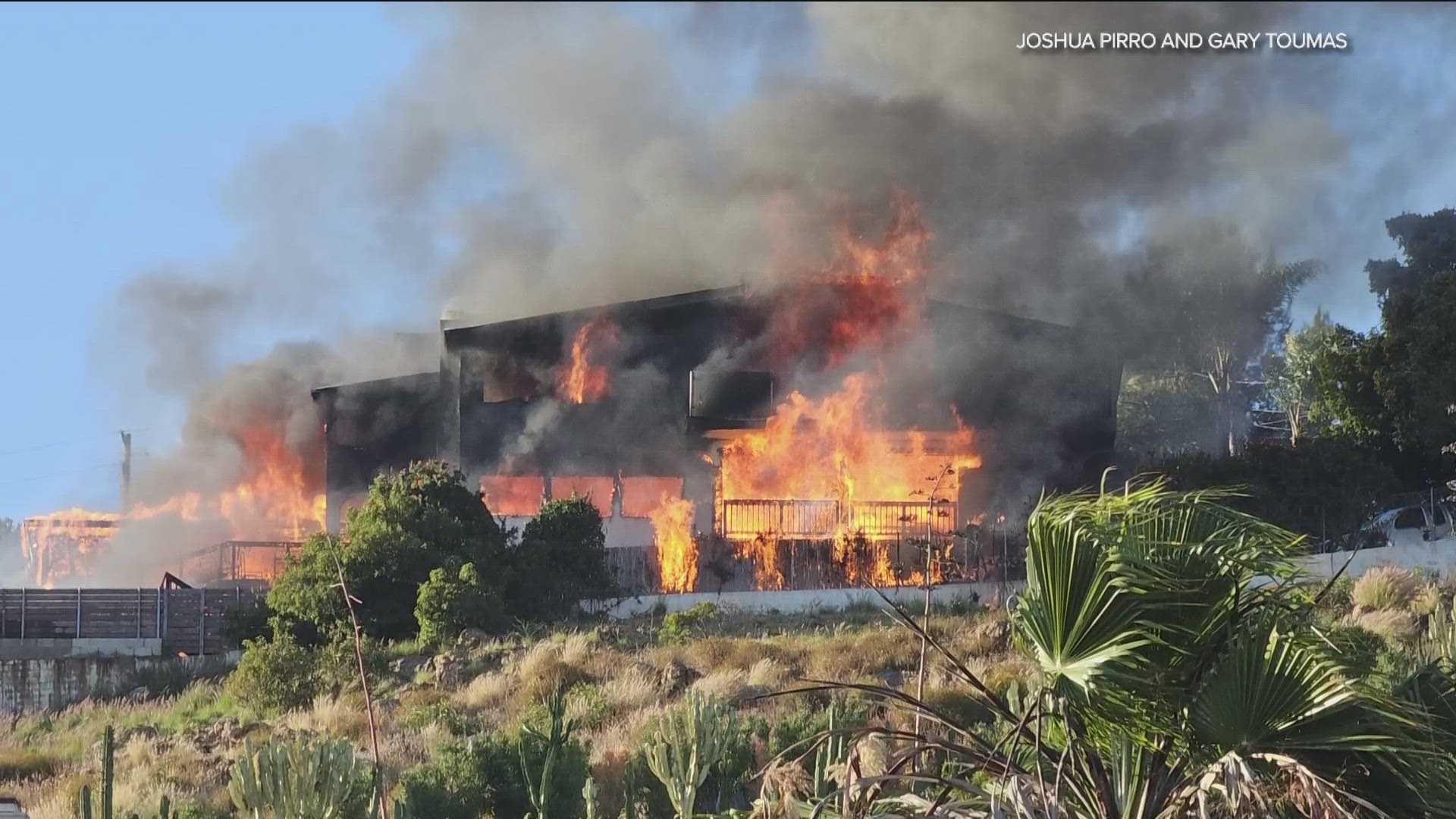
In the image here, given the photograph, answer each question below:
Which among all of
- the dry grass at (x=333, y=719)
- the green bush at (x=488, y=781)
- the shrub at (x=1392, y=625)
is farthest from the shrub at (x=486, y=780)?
the shrub at (x=1392, y=625)

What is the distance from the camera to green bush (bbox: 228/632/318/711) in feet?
81.2

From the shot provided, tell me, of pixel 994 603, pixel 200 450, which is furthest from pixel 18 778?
pixel 200 450

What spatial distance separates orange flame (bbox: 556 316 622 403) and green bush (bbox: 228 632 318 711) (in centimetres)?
1266

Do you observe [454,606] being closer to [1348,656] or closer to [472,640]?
[472,640]

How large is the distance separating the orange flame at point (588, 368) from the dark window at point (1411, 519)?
17.4 m

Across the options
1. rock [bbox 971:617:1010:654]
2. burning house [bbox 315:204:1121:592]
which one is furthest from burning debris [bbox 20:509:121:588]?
rock [bbox 971:617:1010:654]

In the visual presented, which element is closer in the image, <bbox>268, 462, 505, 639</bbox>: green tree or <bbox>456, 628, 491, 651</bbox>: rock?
<bbox>456, 628, 491, 651</bbox>: rock

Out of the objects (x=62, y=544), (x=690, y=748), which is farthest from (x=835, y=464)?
(x=62, y=544)

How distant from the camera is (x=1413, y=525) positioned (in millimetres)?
34281

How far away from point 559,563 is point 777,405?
779 centimetres

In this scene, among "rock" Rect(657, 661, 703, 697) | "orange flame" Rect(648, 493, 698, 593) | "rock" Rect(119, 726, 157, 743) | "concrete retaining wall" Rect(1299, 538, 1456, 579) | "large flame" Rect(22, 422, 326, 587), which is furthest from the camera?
"large flame" Rect(22, 422, 326, 587)

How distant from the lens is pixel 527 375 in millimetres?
37844

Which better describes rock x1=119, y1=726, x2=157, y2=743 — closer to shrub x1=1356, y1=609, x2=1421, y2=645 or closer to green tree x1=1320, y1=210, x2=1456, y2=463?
shrub x1=1356, y1=609, x2=1421, y2=645

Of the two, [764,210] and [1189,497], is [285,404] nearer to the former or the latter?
[764,210]
